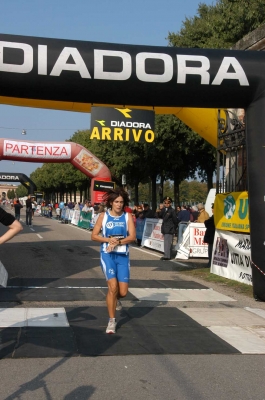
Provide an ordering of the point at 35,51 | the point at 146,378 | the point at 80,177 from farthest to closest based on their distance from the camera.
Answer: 1. the point at 80,177
2. the point at 35,51
3. the point at 146,378

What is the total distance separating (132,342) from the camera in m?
6.29

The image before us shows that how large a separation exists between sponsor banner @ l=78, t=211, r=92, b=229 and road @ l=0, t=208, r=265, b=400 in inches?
818

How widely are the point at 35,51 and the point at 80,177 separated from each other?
55.9m

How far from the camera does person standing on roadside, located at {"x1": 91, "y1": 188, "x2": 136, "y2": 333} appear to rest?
6.66 meters

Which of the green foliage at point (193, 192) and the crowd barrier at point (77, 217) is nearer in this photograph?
the crowd barrier at point (77, 217)

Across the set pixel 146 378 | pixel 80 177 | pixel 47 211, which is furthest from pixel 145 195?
pixel 146 378

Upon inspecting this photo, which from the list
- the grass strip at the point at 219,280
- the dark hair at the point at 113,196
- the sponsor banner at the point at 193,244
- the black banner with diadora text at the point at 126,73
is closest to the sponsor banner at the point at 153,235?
the sponsor banner at the point at 193,244

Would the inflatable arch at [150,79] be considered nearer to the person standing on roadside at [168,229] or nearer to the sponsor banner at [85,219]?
the person standing on roadside at [168,229]

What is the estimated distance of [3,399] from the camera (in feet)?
14.6

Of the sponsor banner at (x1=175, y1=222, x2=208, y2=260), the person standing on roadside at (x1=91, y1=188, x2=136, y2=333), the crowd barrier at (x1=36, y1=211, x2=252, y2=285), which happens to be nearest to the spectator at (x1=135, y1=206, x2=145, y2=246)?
the crowd barrier at (x1=36, y1=211, x2=252, y2=285)

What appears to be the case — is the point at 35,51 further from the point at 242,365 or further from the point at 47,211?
the point at 47,211

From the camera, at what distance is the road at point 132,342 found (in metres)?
4.83

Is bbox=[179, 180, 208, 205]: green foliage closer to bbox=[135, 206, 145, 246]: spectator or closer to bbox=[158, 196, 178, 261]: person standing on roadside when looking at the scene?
bbox=[135, 206, 145, 246]: spectator

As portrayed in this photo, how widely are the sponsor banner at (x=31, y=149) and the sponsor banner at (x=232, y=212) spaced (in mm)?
17983
